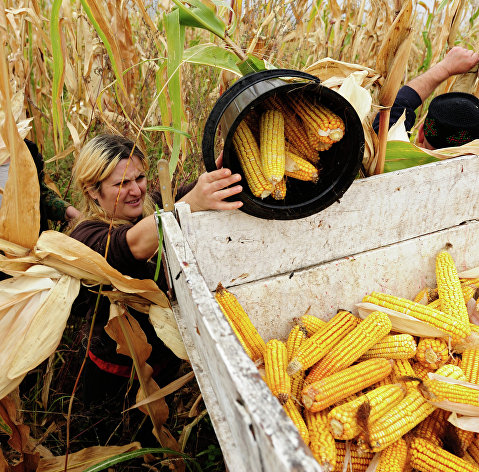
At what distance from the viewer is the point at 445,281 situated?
5.91 feet

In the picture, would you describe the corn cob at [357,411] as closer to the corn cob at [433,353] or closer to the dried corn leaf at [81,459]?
the corn cob at [433,353]

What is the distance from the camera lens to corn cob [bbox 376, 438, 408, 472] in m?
1.24

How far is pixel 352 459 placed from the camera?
129 centimetres

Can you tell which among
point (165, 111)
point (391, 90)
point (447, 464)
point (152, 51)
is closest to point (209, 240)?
point (165, 111)

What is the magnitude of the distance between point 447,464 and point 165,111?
5.48ft

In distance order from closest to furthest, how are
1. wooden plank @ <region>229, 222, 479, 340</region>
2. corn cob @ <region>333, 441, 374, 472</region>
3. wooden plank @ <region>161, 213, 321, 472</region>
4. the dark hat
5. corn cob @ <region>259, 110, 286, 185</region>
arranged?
wooden plank @ <region>161, 213, 321, 472</region> < corn cob @ <region>333, 441, 374, 472</region> < corn cob @ <region>259, 110, 286, 185</region> < wooden plank @ <region>229, 222, 479, 340</region> < the dark hat

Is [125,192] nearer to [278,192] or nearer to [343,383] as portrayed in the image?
[278,192]

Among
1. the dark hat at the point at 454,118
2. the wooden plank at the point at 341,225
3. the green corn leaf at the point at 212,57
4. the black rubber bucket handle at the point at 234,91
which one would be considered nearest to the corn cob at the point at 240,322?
the wooden plank at the point at 341,225

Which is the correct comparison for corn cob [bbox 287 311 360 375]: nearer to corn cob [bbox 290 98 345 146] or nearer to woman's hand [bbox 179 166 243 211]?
woman's hand [bbox 179 166 243 211]

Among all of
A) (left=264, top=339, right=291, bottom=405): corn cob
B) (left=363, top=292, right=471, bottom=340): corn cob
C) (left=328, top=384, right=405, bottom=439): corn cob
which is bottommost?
(left=328, top=384, right=405, bottom=439): corn cob

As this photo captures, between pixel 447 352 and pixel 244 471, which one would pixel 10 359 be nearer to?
pixel 244 471

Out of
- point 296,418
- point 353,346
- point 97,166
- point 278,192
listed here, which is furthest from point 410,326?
point 97,166

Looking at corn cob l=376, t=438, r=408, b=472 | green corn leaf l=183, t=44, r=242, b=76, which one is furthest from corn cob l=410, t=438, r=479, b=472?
green corn leaf l=183, t=44, r=242, b=76

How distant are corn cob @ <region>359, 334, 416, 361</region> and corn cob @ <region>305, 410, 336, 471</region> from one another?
366mm
